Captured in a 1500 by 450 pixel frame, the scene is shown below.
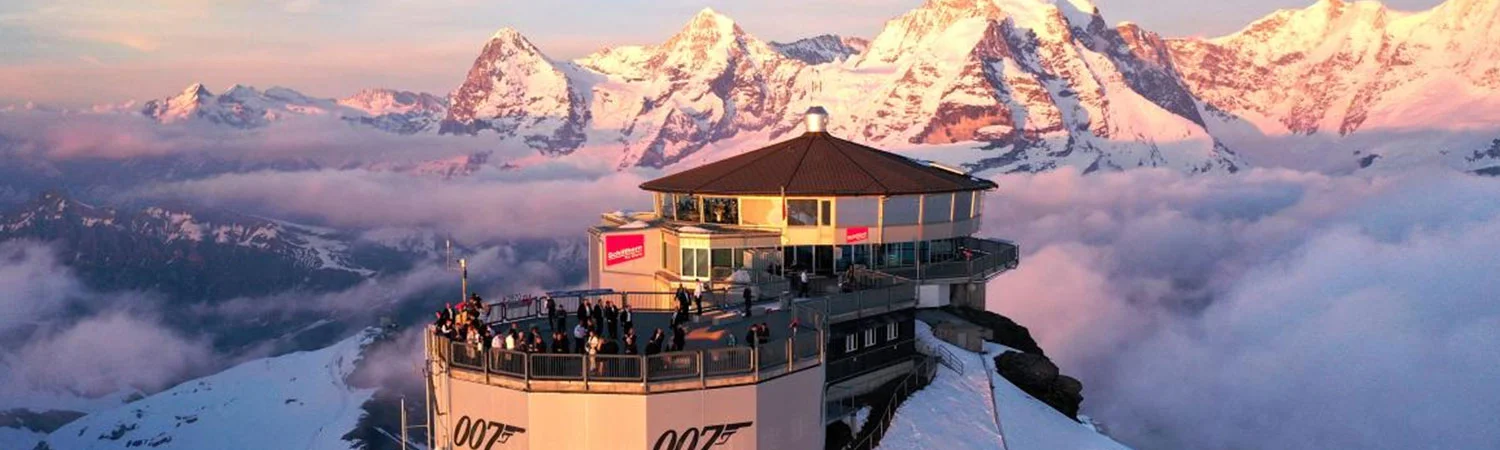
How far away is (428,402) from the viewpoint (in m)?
41.6

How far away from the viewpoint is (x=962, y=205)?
6900 cm

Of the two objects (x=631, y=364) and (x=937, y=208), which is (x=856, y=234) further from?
(x=631, y=364)

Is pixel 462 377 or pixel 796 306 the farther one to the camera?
pixel 796 306

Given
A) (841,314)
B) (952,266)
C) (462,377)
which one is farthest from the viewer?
(952,266)

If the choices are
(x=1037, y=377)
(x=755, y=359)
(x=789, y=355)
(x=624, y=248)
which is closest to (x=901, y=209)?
(x=1037, y=377)

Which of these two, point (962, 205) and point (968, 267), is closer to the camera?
point (968, 267)

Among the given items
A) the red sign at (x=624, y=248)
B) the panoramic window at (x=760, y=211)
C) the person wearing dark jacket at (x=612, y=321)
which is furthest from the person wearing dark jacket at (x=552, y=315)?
the panoramic window at (x=760, y=211)

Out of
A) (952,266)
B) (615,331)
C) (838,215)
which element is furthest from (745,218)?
(615,331)

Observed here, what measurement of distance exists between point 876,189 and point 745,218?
293 inches

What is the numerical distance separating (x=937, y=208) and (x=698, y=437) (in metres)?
33.3

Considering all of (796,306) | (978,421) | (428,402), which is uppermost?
(796,306)

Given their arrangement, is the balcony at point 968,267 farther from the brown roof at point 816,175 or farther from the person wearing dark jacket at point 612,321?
the person wearing dark jacket at point 612,321

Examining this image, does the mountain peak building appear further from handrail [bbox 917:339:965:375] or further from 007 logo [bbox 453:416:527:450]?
handrail [bbox 917:339:965:375]

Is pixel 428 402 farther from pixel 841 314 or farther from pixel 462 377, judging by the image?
pixel 841 314
